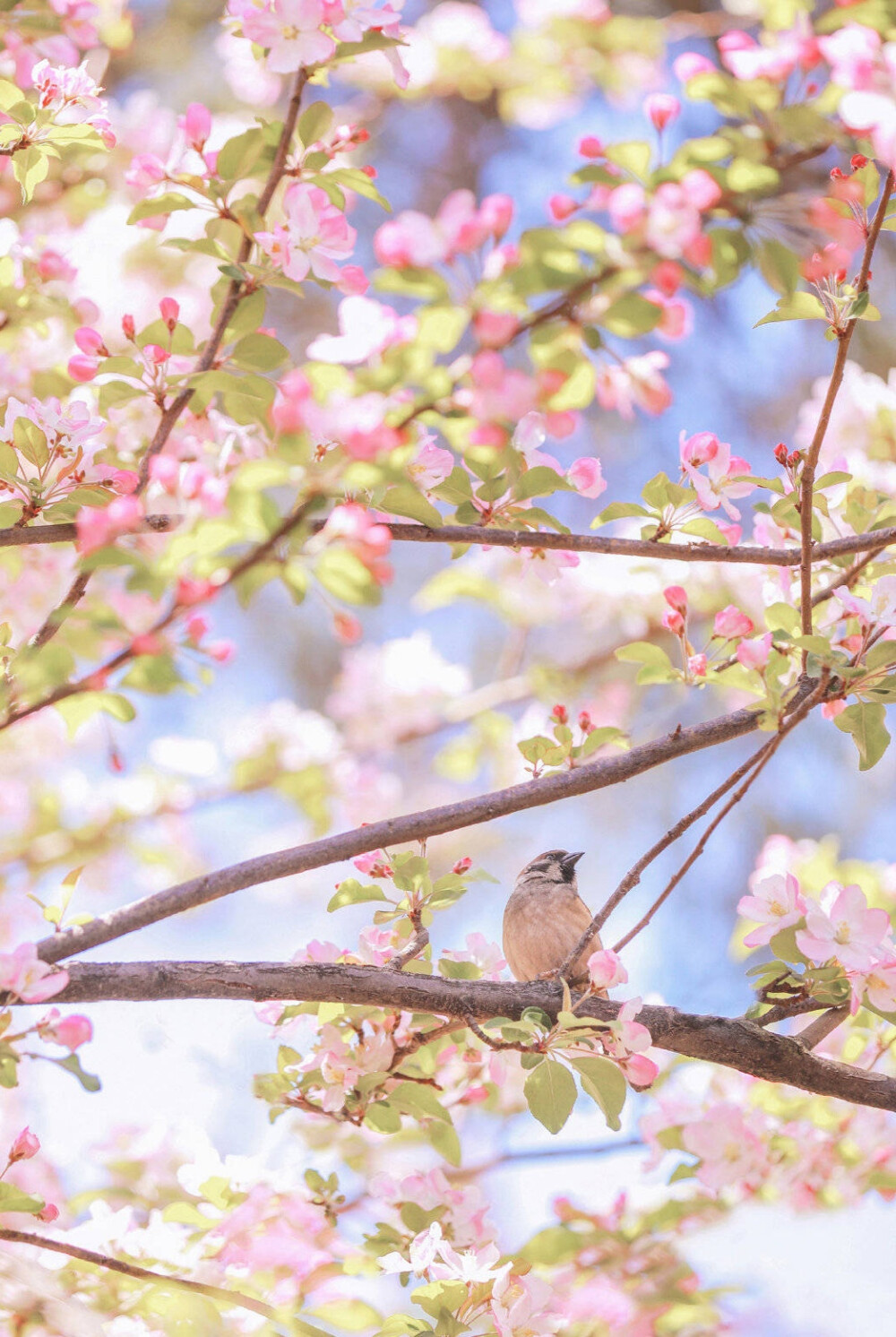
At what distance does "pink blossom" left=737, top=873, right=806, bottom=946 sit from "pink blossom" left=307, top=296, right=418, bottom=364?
3.21ft

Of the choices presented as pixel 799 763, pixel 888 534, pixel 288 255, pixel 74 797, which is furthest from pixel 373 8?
pixel 799 763

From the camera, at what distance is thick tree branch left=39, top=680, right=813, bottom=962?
58.9 inches

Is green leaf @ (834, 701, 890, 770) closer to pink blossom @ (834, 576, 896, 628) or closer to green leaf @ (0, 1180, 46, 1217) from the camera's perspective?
pink blossom @ (834, 576, 896, 628)

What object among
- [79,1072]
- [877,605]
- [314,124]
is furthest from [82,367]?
[877,605]

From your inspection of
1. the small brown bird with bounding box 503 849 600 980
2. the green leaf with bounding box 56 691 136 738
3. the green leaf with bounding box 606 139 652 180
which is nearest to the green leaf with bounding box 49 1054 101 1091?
the green leaf with bounding box 56 691 136 738

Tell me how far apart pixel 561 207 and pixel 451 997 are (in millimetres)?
1031

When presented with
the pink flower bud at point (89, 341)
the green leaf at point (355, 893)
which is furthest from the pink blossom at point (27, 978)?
the pink flower bud at point (89, 341)

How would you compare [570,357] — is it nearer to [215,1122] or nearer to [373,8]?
[373,8]

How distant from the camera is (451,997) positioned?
1.62 meters

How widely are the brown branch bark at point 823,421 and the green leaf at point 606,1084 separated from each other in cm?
61

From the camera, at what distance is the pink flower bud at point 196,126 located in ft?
5.25

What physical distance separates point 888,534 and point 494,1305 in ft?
3.98

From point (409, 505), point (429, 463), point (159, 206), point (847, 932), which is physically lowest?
point (847, 932)

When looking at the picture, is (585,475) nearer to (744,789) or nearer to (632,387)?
(632,387)
